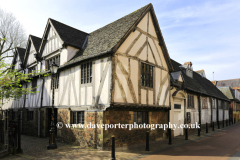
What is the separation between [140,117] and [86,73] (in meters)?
4.27

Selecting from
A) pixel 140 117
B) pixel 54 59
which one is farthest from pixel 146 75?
pixel 54 59

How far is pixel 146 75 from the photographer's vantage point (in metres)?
11.3

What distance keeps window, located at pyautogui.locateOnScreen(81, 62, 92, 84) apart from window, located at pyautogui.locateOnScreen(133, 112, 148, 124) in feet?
11.2

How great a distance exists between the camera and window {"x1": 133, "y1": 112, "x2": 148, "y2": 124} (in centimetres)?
1103

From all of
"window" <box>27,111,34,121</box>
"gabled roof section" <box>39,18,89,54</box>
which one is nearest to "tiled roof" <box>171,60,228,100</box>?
"gabled roof section" <box>39,18,89,54</box>

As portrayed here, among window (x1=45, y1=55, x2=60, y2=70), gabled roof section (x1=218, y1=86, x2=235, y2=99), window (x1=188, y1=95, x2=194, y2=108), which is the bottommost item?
window (x1=188, y1=95, x2=194, y2=108)

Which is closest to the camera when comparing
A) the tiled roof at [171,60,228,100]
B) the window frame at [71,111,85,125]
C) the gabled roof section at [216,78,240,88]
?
the window frame at [71,111,85,125]

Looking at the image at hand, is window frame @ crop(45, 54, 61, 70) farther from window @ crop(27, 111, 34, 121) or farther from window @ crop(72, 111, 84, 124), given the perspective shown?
window @ crop(27, 111, 34, 121)

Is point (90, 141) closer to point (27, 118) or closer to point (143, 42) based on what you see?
point (143, 42)

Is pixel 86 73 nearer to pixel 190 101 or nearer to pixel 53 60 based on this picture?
pixel 53 60

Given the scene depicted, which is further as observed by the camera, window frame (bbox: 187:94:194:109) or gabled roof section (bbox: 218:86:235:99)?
gabled roof section (bbox: 218:86:235:99)

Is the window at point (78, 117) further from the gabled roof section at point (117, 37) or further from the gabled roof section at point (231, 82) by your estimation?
the gabled roof section at point (231, 82)

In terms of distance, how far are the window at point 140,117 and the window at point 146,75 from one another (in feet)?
5.93

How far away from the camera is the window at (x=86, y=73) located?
10205 millimetres
